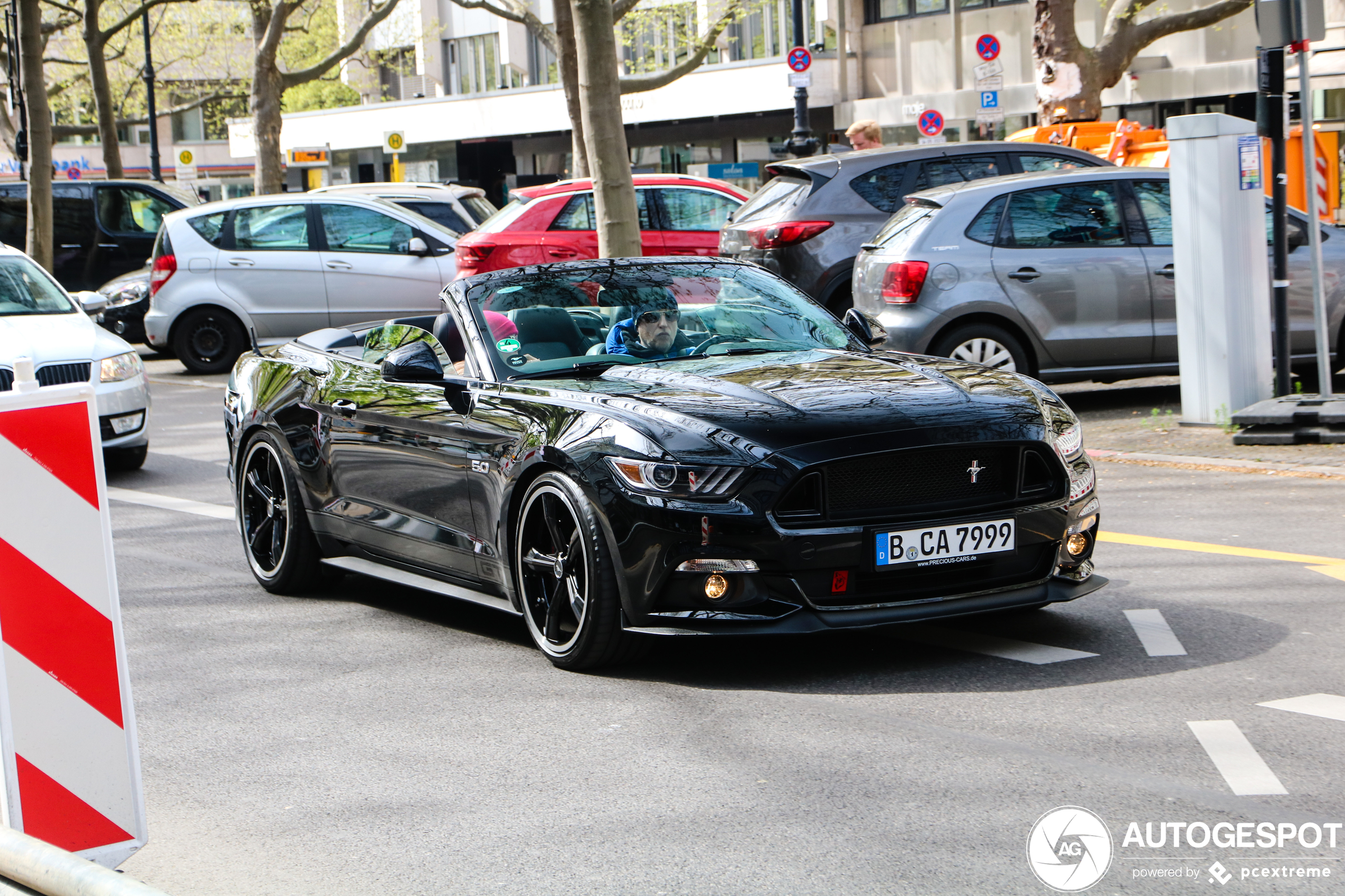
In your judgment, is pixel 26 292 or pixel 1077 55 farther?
pixel 1077 55

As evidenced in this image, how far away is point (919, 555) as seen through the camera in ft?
17.9

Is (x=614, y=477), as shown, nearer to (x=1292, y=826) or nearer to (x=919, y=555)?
(x=919, y=555)

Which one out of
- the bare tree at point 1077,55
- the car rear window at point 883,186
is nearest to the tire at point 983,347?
the car rear window at point 883,186

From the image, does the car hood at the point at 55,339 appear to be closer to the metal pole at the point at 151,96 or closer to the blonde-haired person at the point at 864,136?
the blonde-haired person at the point at 864,136

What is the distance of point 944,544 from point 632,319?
180cm

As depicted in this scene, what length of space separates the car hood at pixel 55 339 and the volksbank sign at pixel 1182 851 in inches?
342

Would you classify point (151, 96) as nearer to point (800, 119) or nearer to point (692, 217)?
point (800, 119)

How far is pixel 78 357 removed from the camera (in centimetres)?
1155

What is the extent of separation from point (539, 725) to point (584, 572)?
2.09 feet

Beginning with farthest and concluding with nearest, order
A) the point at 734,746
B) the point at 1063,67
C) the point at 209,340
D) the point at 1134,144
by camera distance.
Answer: the point at 1063,67 → the point at 1134,144 → the point at 209,340 → the point at 734,746

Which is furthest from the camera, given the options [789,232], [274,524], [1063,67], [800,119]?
[800,119]

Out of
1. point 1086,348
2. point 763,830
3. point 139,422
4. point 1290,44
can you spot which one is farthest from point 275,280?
point 763,830

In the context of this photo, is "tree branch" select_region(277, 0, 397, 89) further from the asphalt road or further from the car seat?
the car seat

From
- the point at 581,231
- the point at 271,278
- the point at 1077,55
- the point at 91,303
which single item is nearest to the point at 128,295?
the point at 271,278
